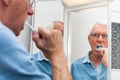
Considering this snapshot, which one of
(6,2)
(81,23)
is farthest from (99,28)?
(6,2)

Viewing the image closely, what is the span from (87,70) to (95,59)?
7cm

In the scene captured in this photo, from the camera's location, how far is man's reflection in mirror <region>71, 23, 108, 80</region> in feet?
3.45

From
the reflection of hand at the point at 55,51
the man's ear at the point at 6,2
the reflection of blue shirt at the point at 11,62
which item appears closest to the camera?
the reflection of blue shirt at the point at 11,62

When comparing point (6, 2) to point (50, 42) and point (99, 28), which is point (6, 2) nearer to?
point (50, 42)

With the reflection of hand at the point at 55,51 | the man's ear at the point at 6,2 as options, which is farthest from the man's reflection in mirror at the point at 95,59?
the man's ear at the point at 6,2

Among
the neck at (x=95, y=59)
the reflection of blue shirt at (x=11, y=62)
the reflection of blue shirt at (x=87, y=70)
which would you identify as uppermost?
the reflection of blue shirt at (x=11, y=62)

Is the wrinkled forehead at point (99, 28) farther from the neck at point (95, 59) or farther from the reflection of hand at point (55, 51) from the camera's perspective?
the reflection of hand at point (55, 51)

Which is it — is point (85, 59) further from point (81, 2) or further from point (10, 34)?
point (10, 34)

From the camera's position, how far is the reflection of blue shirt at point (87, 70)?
1.05 metres

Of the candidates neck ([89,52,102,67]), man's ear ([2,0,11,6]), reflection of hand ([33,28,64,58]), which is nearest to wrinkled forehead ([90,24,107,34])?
neck ([89,52,102,67])

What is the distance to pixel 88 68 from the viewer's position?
108 cm

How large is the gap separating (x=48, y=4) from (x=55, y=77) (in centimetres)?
69

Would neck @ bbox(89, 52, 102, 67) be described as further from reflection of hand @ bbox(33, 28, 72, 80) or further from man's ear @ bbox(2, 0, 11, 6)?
man's ear @ bbox(2, 0, 11, 6)

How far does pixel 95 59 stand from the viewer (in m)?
1.07
